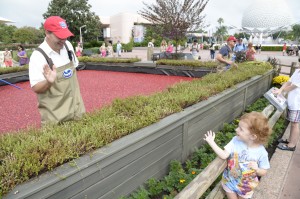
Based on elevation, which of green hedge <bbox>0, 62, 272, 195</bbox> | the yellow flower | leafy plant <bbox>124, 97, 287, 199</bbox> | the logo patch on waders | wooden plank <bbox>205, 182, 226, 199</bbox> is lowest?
leafy plant <bbox>124, 97, 287, 199</bbox>

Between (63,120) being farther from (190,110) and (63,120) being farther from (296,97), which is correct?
(296,97)

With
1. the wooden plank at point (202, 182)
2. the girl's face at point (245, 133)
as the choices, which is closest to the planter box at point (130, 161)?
the wooden plank at point (202, 182)

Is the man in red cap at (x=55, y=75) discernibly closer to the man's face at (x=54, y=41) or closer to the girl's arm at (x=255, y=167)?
the man's face at (x=54, y=41)

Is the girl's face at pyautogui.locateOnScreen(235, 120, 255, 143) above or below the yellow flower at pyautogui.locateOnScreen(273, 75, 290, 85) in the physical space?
above

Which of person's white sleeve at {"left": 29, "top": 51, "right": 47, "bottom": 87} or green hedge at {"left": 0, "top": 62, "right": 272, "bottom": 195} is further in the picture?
person's white sleeve at {"left": 29, "top": 51, "right": 47, "bottom": 87}

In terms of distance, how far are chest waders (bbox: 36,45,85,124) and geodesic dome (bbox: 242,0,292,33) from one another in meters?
92.4

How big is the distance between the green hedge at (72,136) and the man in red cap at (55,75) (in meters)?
0.16

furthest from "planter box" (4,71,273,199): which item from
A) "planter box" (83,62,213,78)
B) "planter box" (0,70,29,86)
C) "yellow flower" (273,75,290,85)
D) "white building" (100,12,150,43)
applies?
"white building" (100,12,150,43)

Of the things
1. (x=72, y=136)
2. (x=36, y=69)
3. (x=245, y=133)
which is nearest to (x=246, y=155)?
(x=245, y=133)

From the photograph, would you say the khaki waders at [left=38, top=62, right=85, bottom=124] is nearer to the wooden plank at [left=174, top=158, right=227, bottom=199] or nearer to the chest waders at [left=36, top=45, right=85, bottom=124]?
the chest waders at [left=36, top=45, right=85, bottom=124]

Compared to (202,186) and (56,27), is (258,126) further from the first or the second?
(56,27)

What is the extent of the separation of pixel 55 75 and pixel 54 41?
1.31 ft

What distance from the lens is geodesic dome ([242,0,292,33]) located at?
3226 inches

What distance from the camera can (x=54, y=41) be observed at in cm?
238
